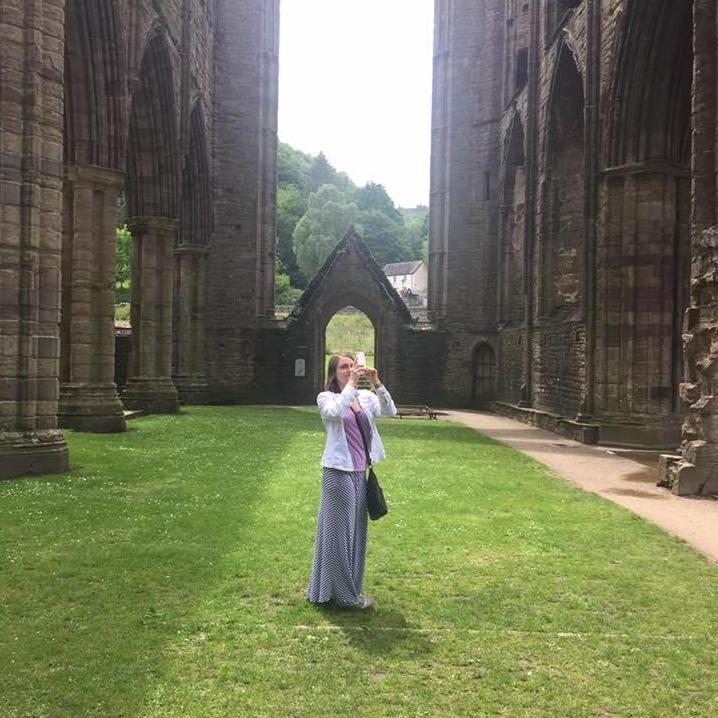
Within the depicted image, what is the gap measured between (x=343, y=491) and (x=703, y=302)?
7018 mm

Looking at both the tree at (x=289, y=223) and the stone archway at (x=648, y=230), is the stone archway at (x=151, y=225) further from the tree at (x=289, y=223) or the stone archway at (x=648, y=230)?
the tree at (x=289, y=223)

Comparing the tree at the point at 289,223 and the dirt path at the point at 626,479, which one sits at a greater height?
the tree at the point at 289,223

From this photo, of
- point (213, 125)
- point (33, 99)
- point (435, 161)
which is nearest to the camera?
point (33, 99)

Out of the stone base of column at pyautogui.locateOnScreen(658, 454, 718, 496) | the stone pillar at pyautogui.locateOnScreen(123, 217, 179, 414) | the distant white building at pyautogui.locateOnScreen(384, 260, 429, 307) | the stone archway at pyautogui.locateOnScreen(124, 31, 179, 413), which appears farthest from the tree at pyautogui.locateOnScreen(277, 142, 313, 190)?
the stone base of column at pyautogui.locateOnScreen(658, 454, 718, 496)

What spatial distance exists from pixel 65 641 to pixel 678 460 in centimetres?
785

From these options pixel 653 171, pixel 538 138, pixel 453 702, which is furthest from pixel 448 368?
pixel 453 702

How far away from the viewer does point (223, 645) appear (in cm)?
402

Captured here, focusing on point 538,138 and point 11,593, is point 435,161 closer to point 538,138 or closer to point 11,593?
point 538,138

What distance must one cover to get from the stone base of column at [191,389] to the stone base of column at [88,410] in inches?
401

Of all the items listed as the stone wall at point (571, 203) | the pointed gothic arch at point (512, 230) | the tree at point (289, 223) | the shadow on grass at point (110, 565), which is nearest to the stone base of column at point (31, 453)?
the shadow on grass at point (110, 565)

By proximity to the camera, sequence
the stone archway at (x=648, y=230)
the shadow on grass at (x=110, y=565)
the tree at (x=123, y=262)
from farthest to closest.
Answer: the tree at (x=123, y=262) → the stone archway at (x=648, y=230) → the shadow on grass at (x=110, y=565)

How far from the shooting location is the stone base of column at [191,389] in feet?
81.5

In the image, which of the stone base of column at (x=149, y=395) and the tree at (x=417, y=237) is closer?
the stone base of column at (x=149, y=395)

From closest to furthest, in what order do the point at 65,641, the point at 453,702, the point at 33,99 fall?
the point at 453,702 → the point at 65,641 → the point at 33,99
